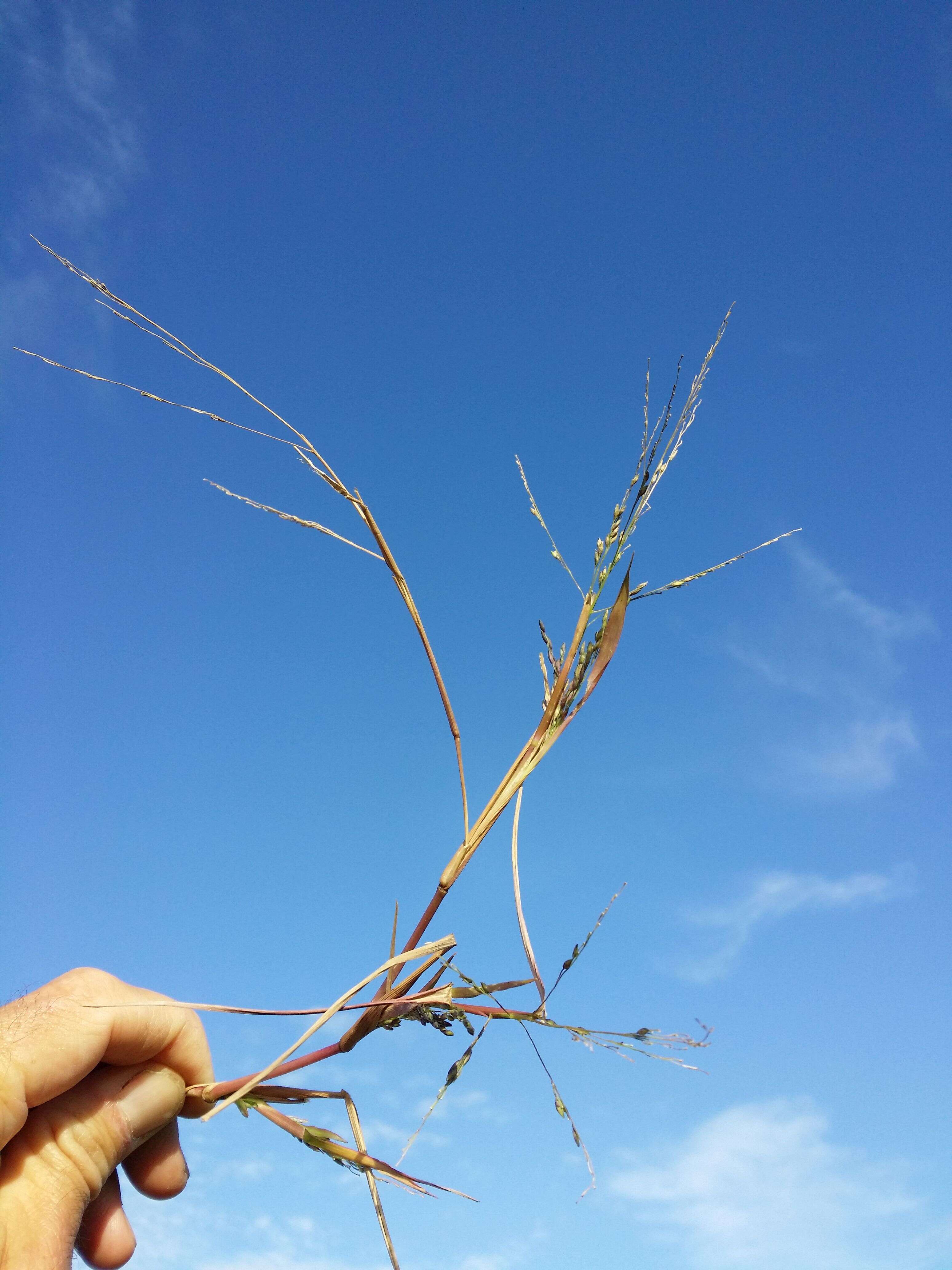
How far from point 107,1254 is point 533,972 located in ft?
3.38

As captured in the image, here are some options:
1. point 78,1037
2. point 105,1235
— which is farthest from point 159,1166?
point 78,1037

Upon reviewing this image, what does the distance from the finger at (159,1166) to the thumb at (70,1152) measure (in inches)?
2.2

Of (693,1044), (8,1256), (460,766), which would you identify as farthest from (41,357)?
(693,1044)

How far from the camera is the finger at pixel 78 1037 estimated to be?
1.35 m

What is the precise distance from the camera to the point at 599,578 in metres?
1.63

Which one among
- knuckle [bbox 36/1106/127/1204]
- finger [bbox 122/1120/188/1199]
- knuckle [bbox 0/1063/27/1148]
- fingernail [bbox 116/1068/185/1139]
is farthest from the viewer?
finger [bbox 122/1120/188/1199]

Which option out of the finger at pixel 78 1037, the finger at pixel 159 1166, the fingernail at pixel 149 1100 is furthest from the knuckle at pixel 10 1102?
the finger at pixel 159 1166

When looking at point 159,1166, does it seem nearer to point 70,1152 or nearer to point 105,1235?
point 105,1235

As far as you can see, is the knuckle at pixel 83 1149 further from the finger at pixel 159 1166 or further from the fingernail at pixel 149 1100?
the finger at pixel 159 1166

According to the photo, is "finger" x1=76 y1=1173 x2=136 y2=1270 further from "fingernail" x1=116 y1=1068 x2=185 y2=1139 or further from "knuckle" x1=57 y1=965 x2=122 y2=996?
"knuckle" x1=57 y1=965 x2=122 y2=996

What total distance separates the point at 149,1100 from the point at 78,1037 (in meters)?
0.25

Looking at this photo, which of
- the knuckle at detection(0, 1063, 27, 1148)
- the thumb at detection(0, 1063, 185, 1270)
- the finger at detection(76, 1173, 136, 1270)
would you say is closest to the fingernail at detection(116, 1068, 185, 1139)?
the thumb at detection(0, 1063, 185, 1270)

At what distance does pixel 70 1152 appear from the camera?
57.4 inches

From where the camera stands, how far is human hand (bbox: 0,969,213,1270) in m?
1.36
